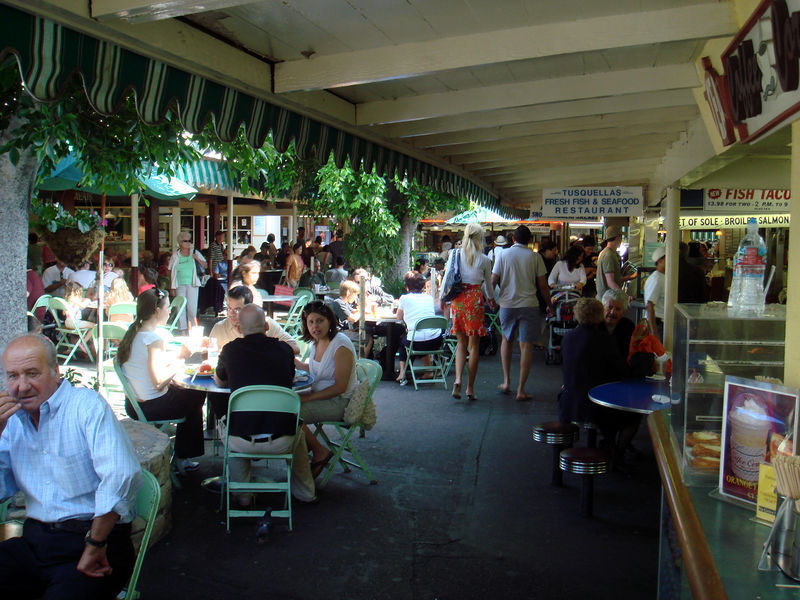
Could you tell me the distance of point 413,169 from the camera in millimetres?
7441

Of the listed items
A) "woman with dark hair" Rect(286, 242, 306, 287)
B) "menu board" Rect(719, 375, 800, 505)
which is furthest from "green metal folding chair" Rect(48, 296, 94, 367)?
"menu board" Rect(719, 375, 800, 505)

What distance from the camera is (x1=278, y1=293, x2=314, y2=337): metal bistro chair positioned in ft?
34.5

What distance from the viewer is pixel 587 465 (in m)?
4.66

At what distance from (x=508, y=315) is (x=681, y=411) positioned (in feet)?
16.7

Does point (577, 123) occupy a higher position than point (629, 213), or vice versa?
point (577, 123)

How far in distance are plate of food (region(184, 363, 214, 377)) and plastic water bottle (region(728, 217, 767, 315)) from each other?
3.66 meters

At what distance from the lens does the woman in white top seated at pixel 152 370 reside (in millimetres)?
5250

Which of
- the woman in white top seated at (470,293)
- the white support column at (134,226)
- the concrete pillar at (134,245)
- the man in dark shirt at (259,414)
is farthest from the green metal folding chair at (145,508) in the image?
the concrete pillar at (134,245)

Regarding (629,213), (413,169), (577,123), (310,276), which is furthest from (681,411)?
(310,276)

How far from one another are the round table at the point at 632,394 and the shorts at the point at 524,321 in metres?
2.75

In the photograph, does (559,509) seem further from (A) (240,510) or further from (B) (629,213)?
(B) (629,213)

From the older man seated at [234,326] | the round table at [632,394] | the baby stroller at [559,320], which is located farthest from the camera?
the baby stroller at [559,320]

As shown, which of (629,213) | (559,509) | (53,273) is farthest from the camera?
(53,273)

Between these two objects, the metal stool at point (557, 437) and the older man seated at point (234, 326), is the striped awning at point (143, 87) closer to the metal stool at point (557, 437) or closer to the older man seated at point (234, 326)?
the older man seated at point (234, 326)
